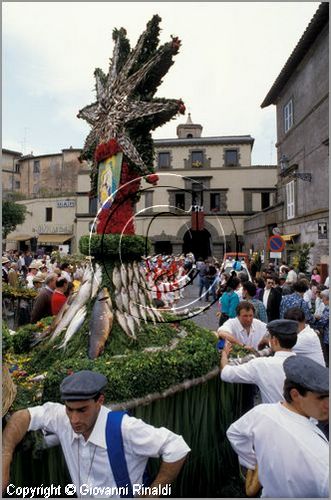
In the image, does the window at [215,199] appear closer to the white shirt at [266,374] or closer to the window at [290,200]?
the window at [290,200]

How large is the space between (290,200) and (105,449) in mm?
21135

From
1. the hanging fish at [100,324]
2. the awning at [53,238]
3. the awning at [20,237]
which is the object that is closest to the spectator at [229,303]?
the hanging fish at [100,324]

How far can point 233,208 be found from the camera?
3494 centimetres

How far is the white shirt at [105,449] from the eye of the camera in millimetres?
2295

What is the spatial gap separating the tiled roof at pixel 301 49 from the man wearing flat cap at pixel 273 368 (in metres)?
16.7

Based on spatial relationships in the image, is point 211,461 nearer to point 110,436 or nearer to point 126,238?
point 110,436

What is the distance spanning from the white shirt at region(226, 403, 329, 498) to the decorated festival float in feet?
4.42

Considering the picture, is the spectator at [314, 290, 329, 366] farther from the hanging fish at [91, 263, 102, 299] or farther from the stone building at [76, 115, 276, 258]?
the stone building at [76, 115, 276, 258]

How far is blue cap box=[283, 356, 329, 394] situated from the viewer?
2193 mm

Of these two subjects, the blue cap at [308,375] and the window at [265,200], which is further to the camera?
the window at [265,200]

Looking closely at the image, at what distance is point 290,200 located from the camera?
71.1ft

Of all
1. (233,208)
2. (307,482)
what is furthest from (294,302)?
(233,208)

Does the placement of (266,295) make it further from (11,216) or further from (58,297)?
(11,216)

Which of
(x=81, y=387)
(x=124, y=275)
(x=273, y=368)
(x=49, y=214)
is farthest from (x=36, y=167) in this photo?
(x=81, y=387)
